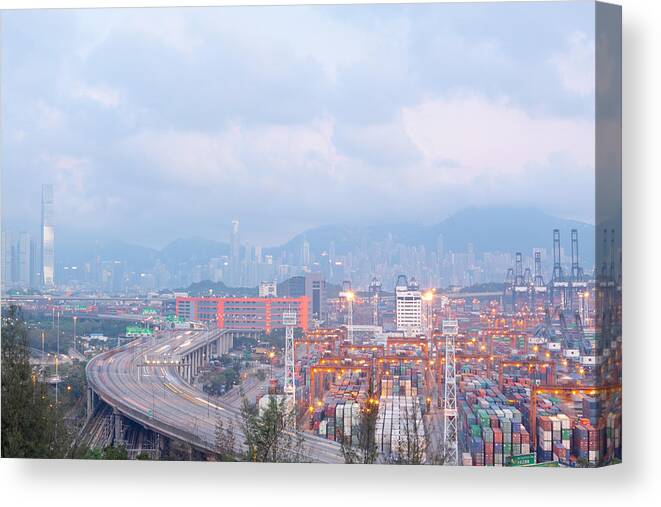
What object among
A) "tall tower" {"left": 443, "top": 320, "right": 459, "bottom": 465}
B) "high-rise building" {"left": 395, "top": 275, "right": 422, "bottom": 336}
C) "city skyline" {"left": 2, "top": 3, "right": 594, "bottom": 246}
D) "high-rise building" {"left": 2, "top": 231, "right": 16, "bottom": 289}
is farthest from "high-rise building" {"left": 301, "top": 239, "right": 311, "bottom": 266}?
"high-rise building" {"left": 2, "top": 231, "right": 16, "bottom": 289}

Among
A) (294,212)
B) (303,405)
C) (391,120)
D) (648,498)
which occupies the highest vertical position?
(391,120)

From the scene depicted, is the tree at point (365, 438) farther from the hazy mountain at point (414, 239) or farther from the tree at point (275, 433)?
the hazy mountain at point (414, 239)

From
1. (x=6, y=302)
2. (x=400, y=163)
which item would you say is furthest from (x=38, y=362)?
(x=400, y=163)

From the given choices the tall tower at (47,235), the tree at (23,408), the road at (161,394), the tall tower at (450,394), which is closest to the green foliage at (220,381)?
the road at (161,394)

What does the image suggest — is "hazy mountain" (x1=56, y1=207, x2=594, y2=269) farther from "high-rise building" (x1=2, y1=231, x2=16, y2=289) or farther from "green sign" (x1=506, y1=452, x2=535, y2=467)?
"green sign" (x1=506, y1=452, x2=535, y2=467)

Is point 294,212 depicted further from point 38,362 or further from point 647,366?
point 647,366

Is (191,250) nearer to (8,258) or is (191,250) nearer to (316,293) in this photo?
(316,293)
